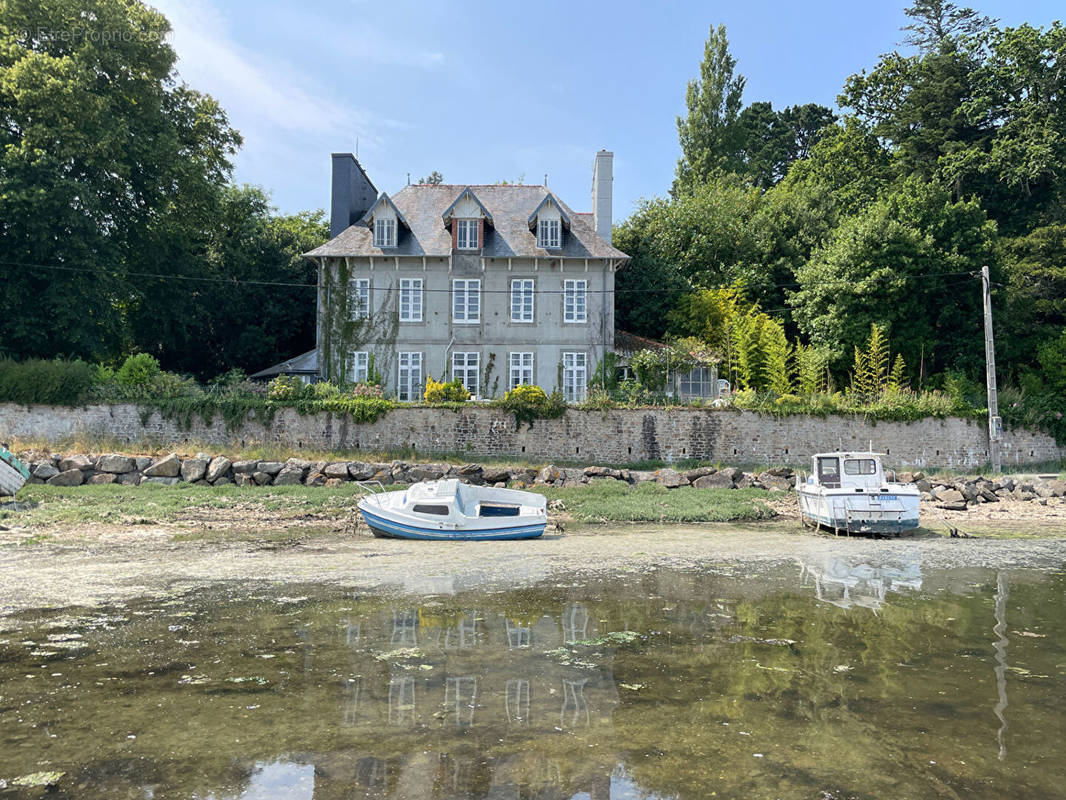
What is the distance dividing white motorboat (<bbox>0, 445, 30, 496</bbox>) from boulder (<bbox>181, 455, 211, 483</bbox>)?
407cm

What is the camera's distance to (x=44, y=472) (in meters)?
21.2

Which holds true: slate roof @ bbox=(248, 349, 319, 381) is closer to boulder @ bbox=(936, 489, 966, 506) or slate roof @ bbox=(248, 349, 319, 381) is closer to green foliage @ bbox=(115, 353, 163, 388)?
green foliage @ bbox=(115, 353, 163, 388)

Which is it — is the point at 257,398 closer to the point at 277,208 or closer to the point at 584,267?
the point at 584,267

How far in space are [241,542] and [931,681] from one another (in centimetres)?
1324

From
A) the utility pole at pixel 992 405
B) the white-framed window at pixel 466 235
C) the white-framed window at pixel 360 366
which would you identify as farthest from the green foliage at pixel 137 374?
the utility pole at pixel 992 405

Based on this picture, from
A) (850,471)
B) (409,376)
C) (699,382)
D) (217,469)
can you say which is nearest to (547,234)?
(409,376)

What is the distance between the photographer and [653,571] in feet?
41.9

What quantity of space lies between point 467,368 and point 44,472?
1572 centimetres

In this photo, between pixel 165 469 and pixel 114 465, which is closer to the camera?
pixel 114 465

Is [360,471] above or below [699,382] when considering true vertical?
below

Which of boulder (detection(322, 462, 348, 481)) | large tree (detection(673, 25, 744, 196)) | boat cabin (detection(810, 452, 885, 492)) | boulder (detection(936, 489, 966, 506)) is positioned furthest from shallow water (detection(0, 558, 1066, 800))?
large tree (detection(673, 25, 744, 196))

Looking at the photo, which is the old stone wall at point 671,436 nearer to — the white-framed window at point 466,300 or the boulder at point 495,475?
the boulder at point 495,475

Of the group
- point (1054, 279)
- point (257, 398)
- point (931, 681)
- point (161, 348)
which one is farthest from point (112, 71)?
point (1054, 279)

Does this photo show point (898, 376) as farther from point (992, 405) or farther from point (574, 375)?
point (574, 375)
